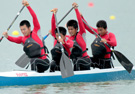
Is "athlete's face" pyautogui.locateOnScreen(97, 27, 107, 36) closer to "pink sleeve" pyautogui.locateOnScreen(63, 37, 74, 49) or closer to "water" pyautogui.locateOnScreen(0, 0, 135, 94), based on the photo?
"pink sleeve" pyautogui.locateOnScreen(63, 37, 74, 49)

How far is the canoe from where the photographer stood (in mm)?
11297

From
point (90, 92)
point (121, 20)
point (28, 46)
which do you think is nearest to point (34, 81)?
point (28, 46)

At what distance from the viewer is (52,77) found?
1160 centimetres

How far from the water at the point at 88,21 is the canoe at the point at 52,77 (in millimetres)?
198

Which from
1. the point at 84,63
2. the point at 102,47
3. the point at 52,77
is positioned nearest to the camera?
the point at 52,77

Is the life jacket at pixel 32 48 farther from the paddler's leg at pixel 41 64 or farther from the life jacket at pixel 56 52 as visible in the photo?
the life jacket at pixel 56 52

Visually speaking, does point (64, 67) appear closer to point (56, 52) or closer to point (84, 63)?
point (56, 52)

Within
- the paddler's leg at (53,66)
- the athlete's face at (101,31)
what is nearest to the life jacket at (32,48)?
the paddler's leg at (53,66)

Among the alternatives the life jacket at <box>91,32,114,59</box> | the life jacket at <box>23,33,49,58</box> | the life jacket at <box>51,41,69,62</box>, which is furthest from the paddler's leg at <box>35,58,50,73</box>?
the life jacket at <box>91,32,114,59</box>

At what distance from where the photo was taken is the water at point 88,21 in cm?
1090

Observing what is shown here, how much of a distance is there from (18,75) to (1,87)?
55 cm

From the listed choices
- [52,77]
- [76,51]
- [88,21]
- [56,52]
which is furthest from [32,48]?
[88,21]

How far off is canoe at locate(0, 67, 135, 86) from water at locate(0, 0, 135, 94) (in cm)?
20

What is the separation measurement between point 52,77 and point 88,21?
2636cm
